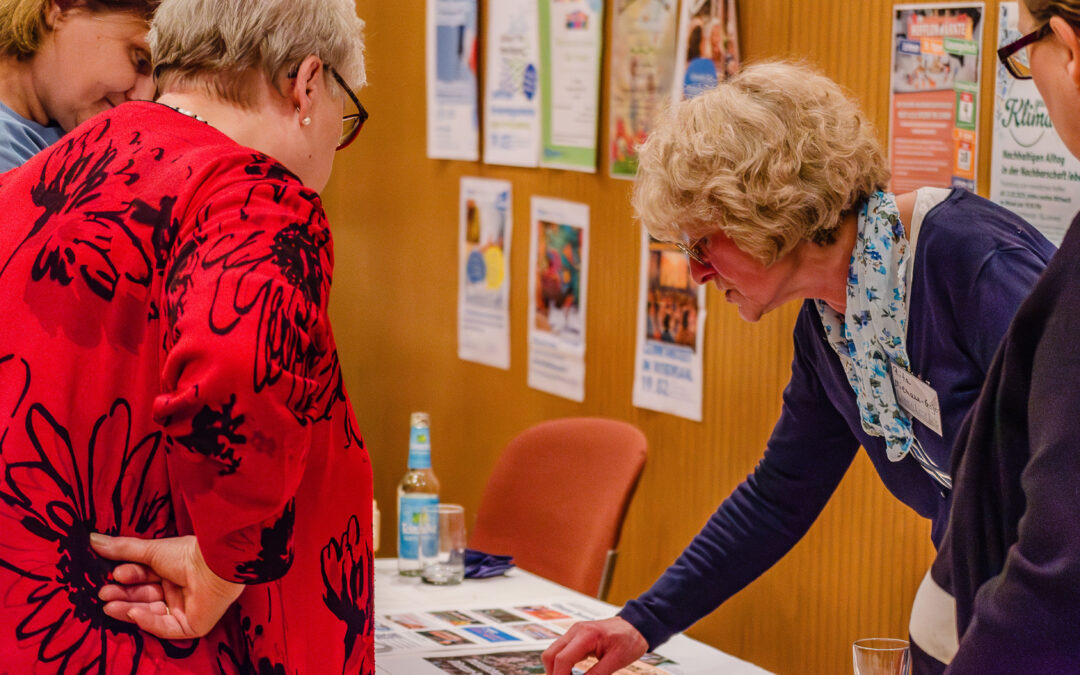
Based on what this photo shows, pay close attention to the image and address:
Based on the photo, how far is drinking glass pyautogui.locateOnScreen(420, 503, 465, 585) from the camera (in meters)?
2.50

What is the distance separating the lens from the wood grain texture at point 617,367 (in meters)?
2.82

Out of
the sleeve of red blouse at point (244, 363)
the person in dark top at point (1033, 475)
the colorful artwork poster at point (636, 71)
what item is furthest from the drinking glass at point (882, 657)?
the colorful artwork poster at point (636, 71)

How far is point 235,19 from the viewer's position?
125 cm

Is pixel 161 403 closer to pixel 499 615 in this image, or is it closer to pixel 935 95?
pixel 499 615

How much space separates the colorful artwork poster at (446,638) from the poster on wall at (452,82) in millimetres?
2386

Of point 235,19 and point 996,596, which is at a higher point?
point 235,19

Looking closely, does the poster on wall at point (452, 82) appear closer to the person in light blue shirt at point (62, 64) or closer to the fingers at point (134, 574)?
the person in light blue shirt at point (62, 64)

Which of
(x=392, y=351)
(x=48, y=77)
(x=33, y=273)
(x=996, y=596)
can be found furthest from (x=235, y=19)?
(x=392, y=351)

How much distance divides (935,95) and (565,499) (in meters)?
1.31

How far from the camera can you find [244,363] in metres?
1.03

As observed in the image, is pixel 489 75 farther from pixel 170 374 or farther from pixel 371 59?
pixel 170 374

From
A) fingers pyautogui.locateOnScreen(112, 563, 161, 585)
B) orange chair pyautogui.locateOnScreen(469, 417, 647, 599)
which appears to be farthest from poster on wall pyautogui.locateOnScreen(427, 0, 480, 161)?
fingers pyautogui.locateOnScreen(112, 563, 161, 585)

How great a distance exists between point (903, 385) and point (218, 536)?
100 cm

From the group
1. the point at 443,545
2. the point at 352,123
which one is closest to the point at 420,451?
the point at 443,545
